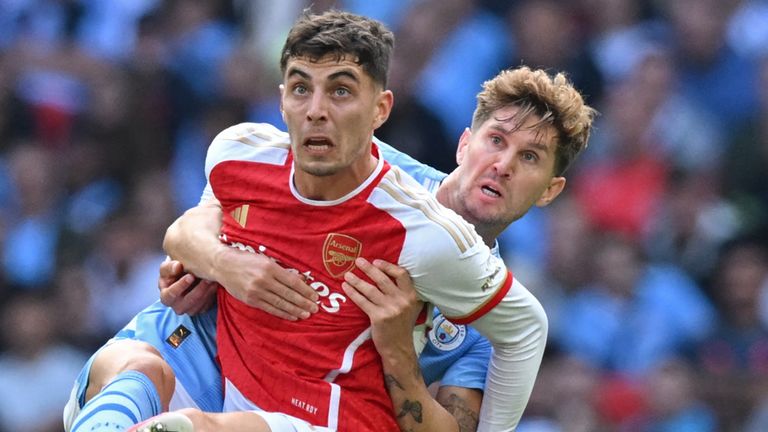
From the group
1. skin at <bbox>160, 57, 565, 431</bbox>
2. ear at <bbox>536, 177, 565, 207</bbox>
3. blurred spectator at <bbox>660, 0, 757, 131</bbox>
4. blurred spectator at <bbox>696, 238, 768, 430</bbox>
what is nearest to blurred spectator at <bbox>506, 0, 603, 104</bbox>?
blurred spectator at <bbox>660, 0, 757, 131</bbox>

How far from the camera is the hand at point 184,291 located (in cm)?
500

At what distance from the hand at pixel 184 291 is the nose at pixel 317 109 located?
0.82m

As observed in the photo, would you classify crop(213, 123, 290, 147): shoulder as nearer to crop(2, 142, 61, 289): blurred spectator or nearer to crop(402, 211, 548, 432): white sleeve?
crop(402, 211, 548, 432): white sleeve

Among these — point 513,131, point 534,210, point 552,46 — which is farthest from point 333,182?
point 552,46

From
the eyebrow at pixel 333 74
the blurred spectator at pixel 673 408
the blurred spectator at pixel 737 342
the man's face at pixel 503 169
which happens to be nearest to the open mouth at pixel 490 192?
the man's face at pixel 503 169

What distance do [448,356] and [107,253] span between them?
13.4 feet

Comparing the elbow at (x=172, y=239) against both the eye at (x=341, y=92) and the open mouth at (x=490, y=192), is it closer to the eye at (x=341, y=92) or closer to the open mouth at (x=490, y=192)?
the eye at (x=341, y=92)

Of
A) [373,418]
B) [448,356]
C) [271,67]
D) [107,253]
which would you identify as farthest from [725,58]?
[373,418]

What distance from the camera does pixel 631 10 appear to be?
962cm

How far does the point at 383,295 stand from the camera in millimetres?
4594

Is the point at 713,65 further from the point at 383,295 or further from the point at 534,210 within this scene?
the point at 383,295

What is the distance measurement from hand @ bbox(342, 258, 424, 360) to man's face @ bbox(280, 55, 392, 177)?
1.07 feet

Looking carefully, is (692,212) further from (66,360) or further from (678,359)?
(66,360)

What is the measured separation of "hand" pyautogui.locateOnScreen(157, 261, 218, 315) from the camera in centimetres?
500
